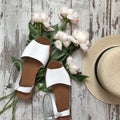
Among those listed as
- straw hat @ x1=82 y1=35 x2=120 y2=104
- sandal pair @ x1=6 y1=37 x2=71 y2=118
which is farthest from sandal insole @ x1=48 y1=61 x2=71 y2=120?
straw hat @ x1=82 y1=35 x2=120 y2=104

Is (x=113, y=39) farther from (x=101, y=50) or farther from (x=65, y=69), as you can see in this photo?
(x=65, y=69)

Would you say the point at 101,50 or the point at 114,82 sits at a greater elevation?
the point at 101,50

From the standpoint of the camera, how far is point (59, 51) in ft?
3.69

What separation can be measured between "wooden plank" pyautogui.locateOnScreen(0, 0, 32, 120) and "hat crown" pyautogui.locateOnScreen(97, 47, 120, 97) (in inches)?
12.1

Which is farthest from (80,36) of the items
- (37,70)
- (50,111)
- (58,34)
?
(50,111)

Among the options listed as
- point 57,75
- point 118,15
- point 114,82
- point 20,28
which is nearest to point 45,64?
point 57,75

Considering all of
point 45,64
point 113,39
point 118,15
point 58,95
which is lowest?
point 58,95

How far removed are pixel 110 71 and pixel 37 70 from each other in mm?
276

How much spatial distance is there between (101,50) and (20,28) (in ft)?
1.10

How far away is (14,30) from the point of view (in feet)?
3.64

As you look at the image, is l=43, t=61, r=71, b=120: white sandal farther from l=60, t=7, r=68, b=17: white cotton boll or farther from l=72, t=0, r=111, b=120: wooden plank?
l=60, t=7, r=68, b=17: white cotton boll

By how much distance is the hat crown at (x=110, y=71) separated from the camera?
1.08 meters

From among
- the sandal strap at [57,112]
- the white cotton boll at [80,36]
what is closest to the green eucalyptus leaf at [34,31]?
the white cotton boll at [80,36]

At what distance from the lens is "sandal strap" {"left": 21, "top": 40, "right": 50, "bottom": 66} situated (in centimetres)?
107
